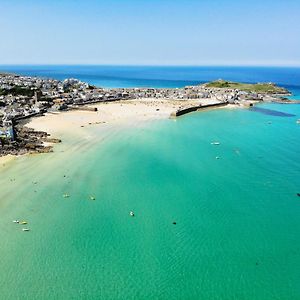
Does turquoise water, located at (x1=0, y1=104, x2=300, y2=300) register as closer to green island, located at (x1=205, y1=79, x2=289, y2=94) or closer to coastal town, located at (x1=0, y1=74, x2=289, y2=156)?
coastal town, located at (x1=0, y1=74, x2=289, y2=156)

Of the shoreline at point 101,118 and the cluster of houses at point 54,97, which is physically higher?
the cluster of houses at point 54,97

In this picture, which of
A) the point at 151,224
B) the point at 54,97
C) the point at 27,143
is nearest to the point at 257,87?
the point at 54,97

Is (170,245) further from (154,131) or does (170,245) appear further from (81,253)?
(154,131)

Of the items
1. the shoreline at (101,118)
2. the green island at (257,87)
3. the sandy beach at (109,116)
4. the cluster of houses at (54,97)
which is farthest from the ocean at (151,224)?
the green island at (257,87)

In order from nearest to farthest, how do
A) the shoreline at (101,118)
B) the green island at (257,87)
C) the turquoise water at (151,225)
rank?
the turquoise water at (151,225), the shoreline at (101,118), the green island at (257,87)

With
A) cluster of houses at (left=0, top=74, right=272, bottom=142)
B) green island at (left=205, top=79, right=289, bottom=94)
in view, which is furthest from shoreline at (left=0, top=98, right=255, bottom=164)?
green island at (left=205, top=79, right=289, bottom=94)

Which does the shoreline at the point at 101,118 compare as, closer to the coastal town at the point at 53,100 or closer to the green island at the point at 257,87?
the coastal town at the point at 53,100

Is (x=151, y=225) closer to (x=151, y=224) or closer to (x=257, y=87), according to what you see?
(x=151, y=224)

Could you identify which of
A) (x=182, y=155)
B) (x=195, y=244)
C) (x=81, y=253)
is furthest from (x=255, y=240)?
(x=182, y=155)
